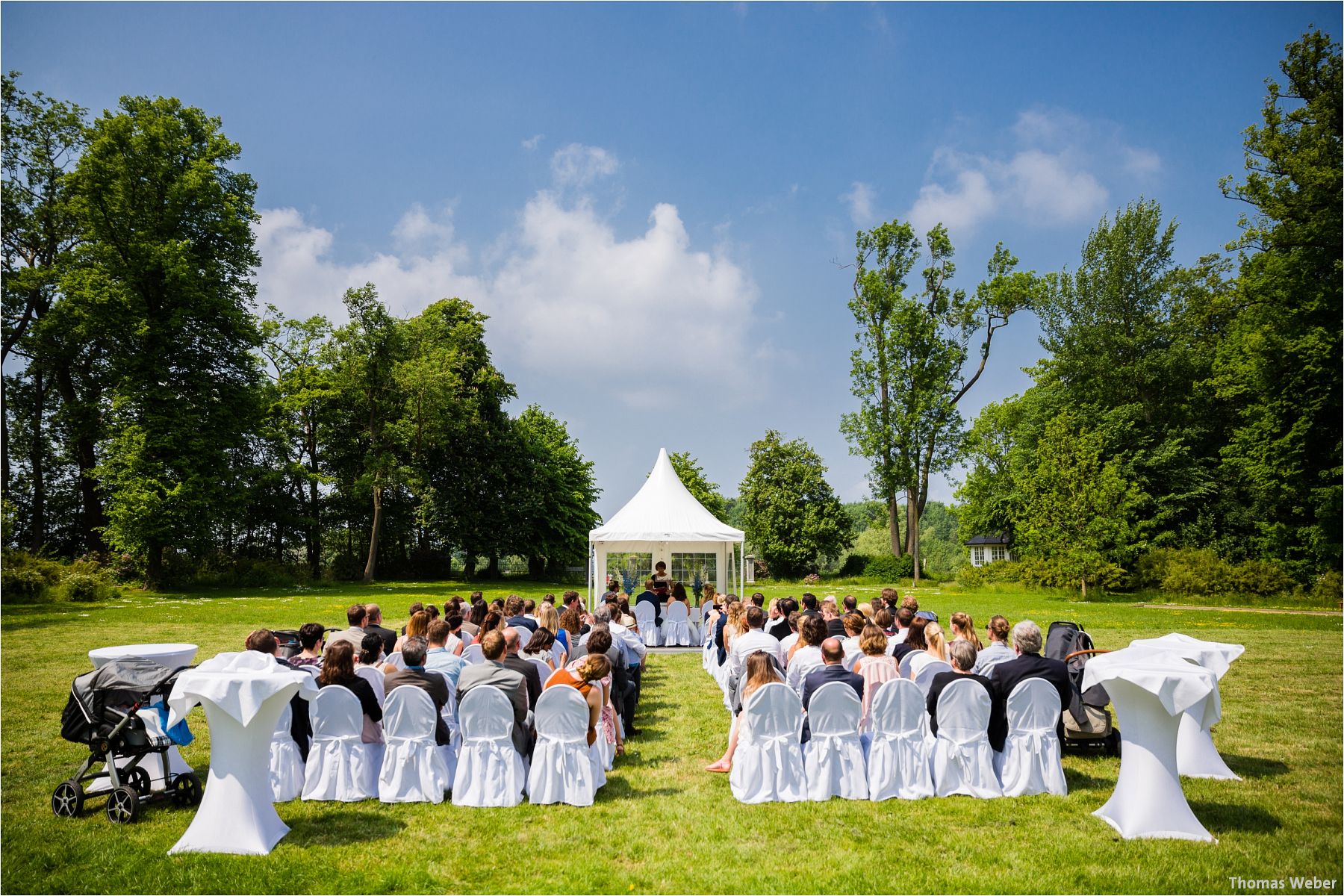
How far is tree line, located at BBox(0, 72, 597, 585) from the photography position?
2558 cm

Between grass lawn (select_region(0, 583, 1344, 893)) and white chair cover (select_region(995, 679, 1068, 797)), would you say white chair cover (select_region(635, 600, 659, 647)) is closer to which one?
grass lawn (select_region(0, 583, 1344, 893))

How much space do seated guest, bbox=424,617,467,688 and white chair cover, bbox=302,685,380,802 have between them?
882 millimetres

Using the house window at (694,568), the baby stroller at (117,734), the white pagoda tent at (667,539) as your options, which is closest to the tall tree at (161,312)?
the white pagoda tent at (667,539)

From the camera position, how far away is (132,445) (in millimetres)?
25078

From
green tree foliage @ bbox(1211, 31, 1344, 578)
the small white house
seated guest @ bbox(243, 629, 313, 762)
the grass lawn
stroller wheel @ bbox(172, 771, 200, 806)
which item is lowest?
the small white house

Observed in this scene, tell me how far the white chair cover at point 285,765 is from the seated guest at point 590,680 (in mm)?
2061

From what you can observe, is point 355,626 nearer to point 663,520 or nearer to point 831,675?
point 831,675

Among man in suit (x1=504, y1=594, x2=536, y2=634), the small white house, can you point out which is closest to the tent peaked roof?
man in suit (x1=504, y1=594, x2=536, y2=634)

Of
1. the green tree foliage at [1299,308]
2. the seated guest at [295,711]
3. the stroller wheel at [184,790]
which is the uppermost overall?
the green tree foliage at [1299,308]

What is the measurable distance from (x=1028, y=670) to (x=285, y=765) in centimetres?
574

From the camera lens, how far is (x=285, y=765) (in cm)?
580

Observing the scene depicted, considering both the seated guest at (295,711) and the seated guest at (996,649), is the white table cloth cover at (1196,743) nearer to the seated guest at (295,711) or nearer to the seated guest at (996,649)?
the seated guest at (996,649)

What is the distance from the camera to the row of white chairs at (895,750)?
5676 millimetres

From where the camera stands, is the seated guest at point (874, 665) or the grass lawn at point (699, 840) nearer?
the grass lawn at point (699, 840)
